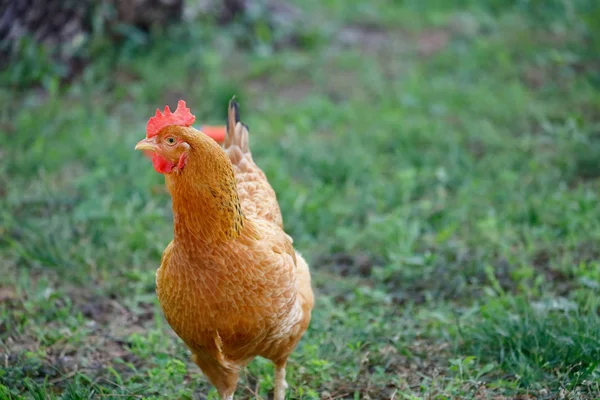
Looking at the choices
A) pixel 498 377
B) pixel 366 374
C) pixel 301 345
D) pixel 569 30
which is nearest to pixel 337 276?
pixel 301 345

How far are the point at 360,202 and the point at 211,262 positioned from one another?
2.54 metres

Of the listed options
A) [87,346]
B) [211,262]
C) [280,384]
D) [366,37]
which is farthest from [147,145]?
[366,37]

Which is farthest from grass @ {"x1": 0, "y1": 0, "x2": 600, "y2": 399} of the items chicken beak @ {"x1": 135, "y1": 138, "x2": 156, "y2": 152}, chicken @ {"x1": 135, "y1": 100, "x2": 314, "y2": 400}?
chicken beak @ {"x1": 135, "y1": 138, "x2": 156, "y2": 152}

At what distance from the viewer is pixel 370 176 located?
5.50m

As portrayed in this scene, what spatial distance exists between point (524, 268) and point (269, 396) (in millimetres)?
1762

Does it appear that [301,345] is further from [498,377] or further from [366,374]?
[498,377]

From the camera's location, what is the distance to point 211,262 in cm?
273

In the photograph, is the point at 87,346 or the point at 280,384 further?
the point at 87,346

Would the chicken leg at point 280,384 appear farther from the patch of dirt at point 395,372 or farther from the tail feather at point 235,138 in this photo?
the tail feather at point 235,138

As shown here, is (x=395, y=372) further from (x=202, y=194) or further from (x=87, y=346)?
(x=87, y=346)

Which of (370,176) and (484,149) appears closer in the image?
(370,176)

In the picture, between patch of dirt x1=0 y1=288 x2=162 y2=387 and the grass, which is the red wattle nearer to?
the grass

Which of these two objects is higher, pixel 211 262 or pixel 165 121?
pixel 165 121

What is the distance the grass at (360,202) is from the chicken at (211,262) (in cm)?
59
